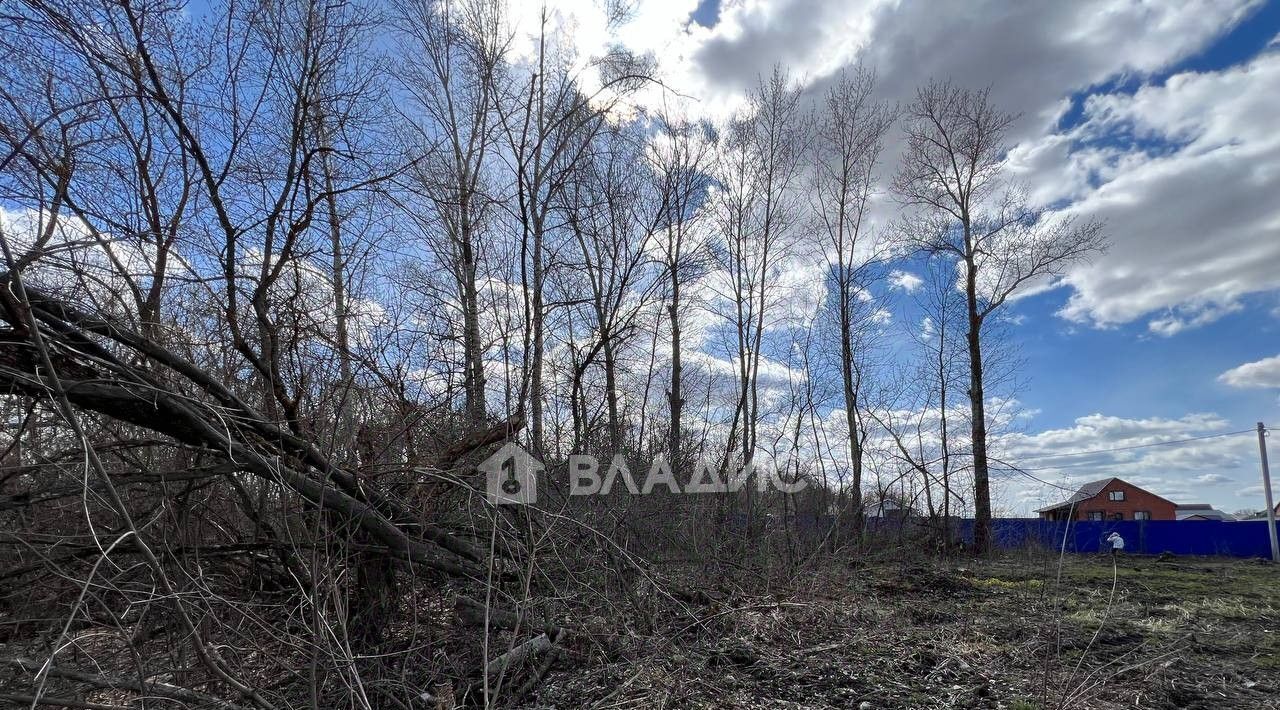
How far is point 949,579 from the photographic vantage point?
8070 mm

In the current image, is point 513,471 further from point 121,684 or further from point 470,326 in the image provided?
point 121,684

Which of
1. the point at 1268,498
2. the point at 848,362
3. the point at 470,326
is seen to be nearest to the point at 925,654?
the point at 470,326

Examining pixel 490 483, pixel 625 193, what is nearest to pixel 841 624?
pixel 490 483

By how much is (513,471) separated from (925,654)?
3065mm

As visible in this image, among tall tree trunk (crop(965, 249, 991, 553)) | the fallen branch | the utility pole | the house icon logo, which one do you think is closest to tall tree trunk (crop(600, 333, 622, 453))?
the house icon logo

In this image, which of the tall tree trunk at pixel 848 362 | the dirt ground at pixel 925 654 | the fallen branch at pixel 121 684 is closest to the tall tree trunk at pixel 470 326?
the dirt ground at pixel 925 654

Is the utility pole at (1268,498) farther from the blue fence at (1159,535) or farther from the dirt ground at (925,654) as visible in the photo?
the dirt ground at (925,654)

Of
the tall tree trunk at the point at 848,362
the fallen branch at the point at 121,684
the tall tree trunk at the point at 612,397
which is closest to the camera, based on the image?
the fallen branch at the point at 121,684

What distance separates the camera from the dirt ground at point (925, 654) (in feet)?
11.2

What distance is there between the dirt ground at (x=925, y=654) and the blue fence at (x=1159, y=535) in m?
7.70

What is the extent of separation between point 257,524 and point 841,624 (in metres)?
4.24

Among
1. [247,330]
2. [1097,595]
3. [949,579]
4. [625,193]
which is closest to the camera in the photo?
[247,330]

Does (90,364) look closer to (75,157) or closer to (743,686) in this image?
(75,157)

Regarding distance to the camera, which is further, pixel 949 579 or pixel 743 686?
pixel 949 579
